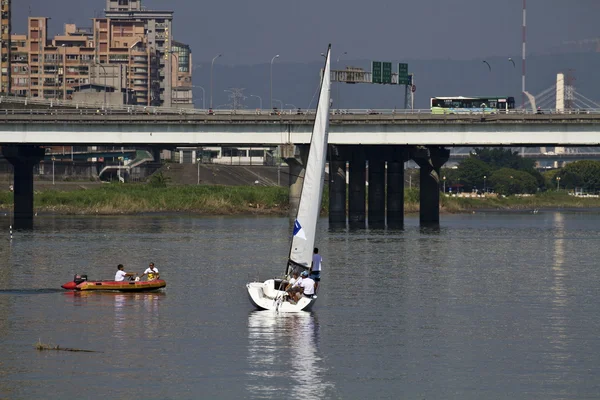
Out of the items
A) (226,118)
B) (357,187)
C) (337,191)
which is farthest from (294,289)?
(357,187)

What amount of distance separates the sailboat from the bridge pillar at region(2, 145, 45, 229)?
92457mm

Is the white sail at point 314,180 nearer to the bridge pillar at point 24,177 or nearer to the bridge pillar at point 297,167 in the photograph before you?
the bridge pillar at point 297,167

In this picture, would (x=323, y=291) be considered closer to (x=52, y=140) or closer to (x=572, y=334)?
(x=572, y=334)

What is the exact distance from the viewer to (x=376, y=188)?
158 m

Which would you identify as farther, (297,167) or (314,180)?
(297,167)

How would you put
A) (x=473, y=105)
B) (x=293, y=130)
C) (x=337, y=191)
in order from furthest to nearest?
1. (x=337, y=191)
2. (x=473, y=105)
3. (x=293, y=130)

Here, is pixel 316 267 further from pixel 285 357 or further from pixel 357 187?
pixel 357 187

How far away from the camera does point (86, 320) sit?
54.1 meters

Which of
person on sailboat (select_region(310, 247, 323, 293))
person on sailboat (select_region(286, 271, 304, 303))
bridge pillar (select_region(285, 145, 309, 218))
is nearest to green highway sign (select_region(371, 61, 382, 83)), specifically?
bridge pillar (select_region(285, 145, 309, 218))

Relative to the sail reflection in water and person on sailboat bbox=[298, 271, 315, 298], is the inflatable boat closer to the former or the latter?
the sail reflection in water

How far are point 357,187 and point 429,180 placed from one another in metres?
9.92

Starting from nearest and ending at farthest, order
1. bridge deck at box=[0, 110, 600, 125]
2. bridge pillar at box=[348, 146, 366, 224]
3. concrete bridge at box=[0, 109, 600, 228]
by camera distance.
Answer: concrete bridge at box=[0, 109, 600, 228] < bridge deck at box=[0, 110, 600, 125] < bridge pillar at box=[348, 146, 366, 224]

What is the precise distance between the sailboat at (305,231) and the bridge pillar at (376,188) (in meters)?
92.7

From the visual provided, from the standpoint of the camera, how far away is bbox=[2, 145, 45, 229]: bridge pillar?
149 meters
